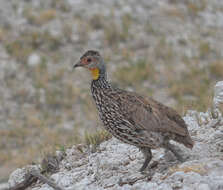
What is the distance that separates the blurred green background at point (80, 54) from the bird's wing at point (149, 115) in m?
7.13

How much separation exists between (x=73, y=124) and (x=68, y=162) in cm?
751

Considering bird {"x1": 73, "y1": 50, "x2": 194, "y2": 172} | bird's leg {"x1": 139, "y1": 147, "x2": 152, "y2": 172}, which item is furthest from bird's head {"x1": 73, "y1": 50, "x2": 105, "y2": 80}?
bird's leg {"x1": 139, "y1": 147, "x2": 152, "y2": 172}

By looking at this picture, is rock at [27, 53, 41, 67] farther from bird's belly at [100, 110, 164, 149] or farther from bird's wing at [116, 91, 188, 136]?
bird's belly at [100, 110, 164, 149]

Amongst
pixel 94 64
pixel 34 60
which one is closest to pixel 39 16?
pixel 34 60

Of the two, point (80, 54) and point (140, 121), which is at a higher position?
point (80, 54)

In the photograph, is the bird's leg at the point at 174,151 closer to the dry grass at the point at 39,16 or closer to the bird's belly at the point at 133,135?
the bird's belly at the point at 133,135

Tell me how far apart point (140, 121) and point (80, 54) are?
1173cm

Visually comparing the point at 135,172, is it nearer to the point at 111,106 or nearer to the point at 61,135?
the point at 111,106

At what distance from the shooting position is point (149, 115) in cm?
628

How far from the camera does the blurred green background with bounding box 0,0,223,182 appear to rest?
49.3ft

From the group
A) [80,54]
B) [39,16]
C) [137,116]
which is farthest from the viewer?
[39,16]

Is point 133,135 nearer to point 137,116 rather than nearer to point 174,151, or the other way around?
point 137,116

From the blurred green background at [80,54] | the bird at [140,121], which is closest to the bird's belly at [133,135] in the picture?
the bird at [140,121]

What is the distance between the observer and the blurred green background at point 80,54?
15.0 m
